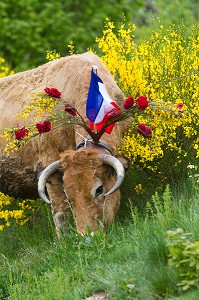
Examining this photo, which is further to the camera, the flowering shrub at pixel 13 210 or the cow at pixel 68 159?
the flowering shrub at pixel 13 210

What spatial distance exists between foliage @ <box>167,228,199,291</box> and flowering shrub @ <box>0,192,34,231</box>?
3.99m

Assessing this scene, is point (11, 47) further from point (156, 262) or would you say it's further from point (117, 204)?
point (156, 262)

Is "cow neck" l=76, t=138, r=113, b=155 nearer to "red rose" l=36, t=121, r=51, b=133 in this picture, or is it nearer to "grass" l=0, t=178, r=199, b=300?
"red rose" l=36, t=121, r=51, b=133

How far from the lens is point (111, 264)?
826cm

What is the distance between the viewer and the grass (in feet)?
24.4

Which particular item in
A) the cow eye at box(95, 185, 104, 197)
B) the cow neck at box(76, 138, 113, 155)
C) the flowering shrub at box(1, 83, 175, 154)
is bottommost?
the cow eye at box(95, 185, 104, 197)

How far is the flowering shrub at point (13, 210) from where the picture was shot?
444 inches

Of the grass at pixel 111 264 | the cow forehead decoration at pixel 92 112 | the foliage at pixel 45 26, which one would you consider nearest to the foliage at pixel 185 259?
the grass at pixel 111 264

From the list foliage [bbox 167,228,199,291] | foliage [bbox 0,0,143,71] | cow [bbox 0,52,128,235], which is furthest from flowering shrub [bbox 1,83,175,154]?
foliage [bbox 0,0,143,71]

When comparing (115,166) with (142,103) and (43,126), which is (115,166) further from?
(43,126)

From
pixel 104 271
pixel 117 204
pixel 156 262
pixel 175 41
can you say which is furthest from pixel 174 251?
pixel 175 41

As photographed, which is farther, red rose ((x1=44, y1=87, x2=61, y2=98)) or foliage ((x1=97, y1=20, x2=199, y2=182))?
foliage ((x1=97, y1=20, x2=199, y2=182))

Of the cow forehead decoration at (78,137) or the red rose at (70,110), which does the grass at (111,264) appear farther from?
the red rose at (70,110)

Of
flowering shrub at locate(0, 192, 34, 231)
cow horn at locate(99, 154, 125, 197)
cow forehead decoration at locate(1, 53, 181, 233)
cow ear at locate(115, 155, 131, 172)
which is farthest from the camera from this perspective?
flowering shrub at locate(0, 192, 34, 231)
